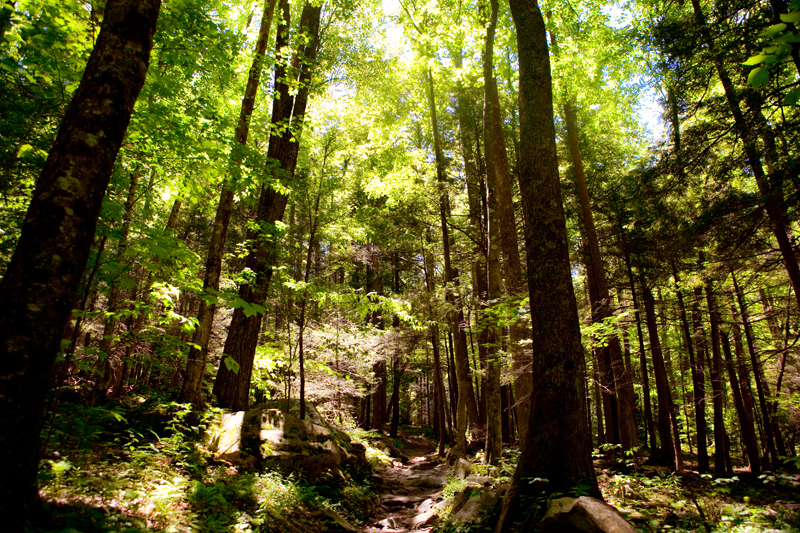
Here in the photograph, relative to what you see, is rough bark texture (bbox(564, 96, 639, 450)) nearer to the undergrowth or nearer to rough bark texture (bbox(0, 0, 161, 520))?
the undergrowth

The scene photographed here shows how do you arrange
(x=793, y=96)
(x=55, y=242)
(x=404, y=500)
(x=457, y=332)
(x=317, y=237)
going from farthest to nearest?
(x=457, y=332), (x=317, y=237), (x=404, y=500), (x=55, y=242), (x=793, y=96)

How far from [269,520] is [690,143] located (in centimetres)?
1044

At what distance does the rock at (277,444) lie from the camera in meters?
6.10

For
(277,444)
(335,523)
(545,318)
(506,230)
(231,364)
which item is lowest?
(335,523)

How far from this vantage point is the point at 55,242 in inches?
90.9

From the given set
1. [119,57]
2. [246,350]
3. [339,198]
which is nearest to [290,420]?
[246,350]

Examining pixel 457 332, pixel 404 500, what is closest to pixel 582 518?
pixel 404 500

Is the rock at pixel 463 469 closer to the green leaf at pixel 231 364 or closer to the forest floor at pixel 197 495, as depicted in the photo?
the forest floor at pixel 197 495

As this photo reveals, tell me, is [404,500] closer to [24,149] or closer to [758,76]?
[24,149]

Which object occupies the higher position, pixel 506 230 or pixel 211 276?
pixel 506 230

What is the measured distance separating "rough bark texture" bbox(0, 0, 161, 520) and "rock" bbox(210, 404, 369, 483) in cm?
425

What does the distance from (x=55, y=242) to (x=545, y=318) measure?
462 centimetres

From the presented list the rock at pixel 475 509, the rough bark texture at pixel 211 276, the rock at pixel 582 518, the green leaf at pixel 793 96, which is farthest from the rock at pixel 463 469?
the green leaf at pixel 793 96

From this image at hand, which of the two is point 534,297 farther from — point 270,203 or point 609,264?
point 609,264
